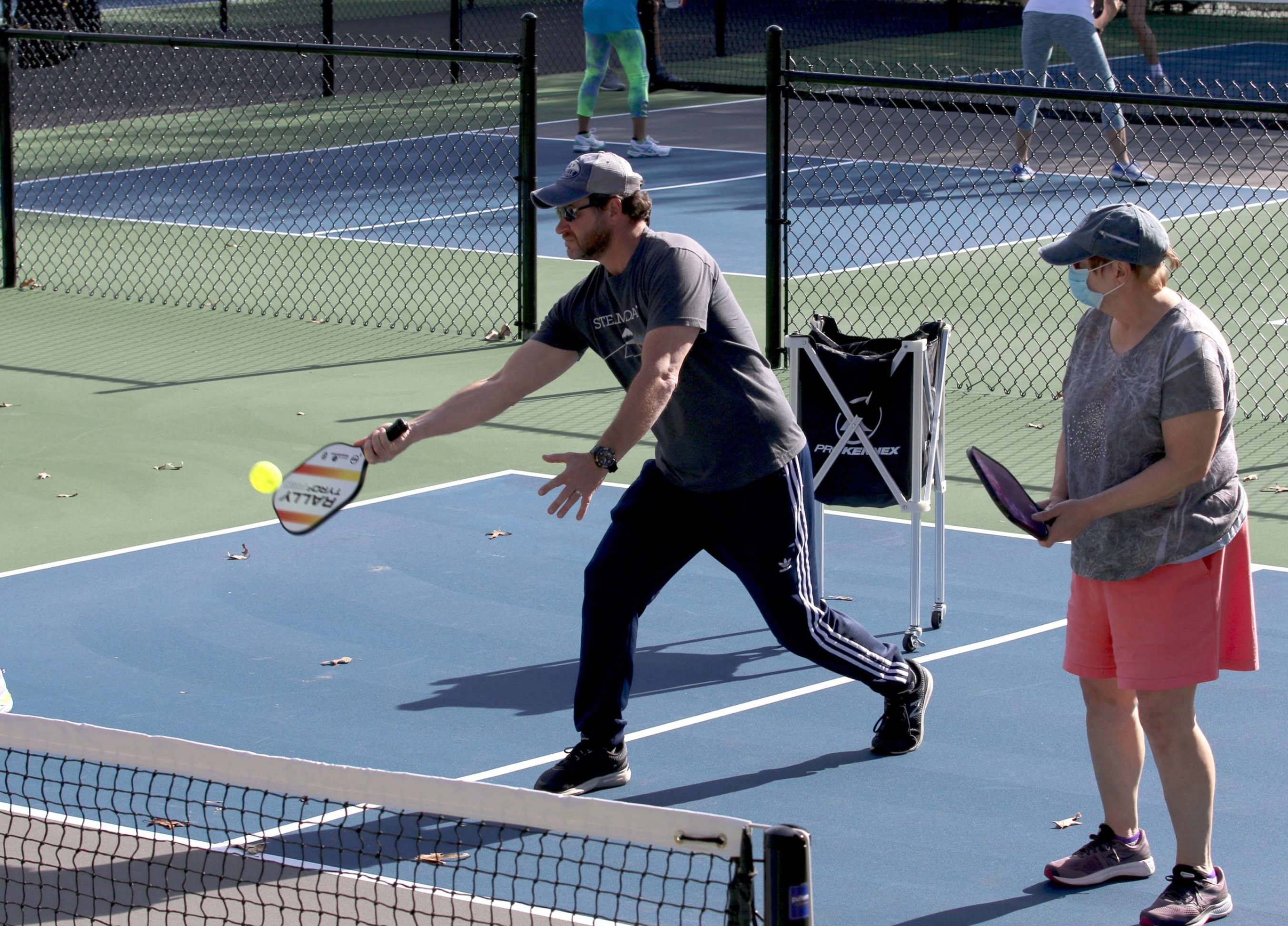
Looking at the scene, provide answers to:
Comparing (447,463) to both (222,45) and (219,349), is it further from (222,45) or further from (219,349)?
(222,45)

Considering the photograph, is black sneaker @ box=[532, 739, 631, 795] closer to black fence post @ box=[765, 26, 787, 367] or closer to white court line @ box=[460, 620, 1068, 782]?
white court line @ box=[460, 620, 1068, 782]

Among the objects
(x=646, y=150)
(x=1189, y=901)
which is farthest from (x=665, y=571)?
(x=646, y=150)

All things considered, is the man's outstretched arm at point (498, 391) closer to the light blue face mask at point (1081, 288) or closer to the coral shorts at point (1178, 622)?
the light blue face mask at point (1081, 288)

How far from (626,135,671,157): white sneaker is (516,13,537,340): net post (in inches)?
286

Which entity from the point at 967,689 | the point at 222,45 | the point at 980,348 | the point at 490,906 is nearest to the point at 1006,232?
the point at 980,348

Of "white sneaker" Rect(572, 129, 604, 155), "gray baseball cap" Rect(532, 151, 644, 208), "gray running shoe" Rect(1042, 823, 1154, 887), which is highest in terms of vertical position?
"gray baseball cap" Rect(532, 151, 644, 208)

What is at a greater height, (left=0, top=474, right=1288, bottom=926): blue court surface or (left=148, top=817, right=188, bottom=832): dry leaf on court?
(left=148, top=817, right=188, bottom=832): dry leaf on court

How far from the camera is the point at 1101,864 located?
16.3 feet

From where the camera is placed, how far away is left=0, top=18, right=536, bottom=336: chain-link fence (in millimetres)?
13359

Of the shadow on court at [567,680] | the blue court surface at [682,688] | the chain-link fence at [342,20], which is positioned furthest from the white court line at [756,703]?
the chain-link fence at [342,20]

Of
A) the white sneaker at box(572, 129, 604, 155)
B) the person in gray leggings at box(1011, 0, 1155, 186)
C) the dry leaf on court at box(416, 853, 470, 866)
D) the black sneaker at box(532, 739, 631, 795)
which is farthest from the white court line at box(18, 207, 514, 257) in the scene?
the dry leaf on court at box(416, 853, 470, 866)

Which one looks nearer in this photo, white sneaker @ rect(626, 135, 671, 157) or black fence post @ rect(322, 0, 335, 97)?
white sneaker @ rect(626, 135, 671, 157)

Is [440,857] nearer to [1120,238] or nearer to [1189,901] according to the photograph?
[1189,901]

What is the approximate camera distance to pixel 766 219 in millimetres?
10750
